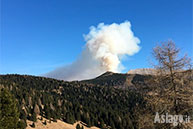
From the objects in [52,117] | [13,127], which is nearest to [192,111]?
[13,127]

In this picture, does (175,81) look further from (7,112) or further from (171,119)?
(7,112)

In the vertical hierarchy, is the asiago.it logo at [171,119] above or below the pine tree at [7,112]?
above

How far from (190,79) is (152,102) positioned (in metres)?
3.10

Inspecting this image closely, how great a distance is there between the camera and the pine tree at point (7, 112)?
23.2 meters

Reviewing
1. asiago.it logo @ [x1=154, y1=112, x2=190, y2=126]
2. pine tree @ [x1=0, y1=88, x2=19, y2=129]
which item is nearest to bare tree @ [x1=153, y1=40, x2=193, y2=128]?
asiago.it logo @ [x1=154, y1=112, x2=190, y2=126]

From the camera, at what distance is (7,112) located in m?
24.0

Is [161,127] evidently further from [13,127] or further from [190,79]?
[13,127]

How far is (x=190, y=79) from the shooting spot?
497 inches

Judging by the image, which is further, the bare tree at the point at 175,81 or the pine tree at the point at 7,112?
the pine tree at the point at 7,112

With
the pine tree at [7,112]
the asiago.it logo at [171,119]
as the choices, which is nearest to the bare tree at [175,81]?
the asiago.it logo at [171,119]

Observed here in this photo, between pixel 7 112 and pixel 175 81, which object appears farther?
pixel 7 112

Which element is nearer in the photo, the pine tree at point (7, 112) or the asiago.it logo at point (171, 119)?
the asiago.it logo at point (171, 119)

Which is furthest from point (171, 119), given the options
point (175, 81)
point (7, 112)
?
point (7, 112)

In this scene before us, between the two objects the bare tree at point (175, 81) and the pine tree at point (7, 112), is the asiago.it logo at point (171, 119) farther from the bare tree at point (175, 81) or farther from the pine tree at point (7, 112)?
the pine tree at point (7, 112)
